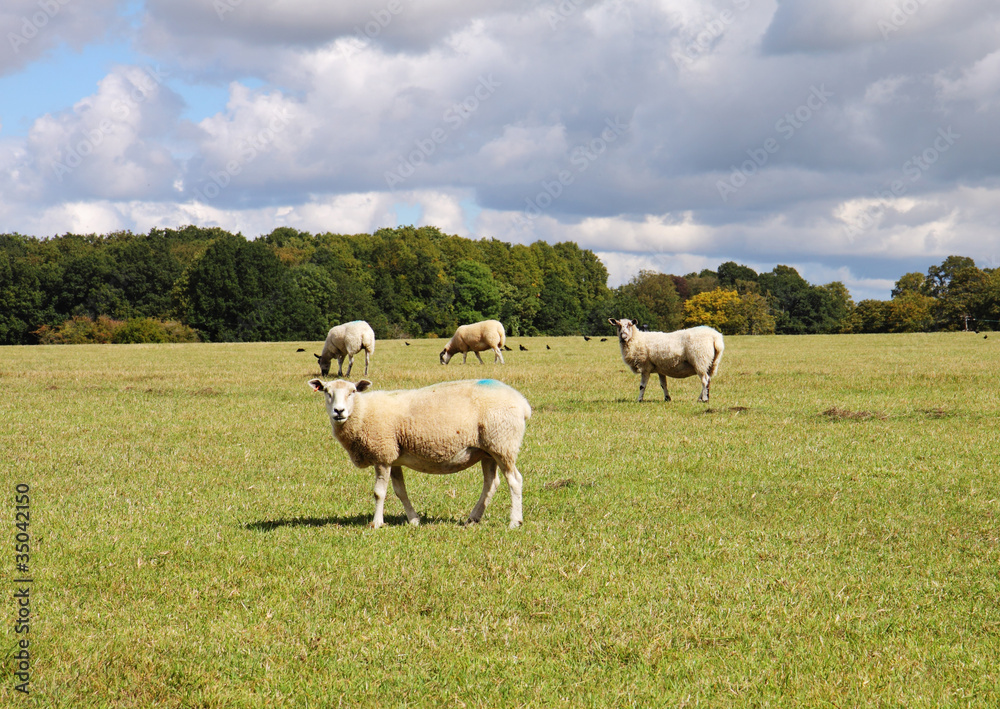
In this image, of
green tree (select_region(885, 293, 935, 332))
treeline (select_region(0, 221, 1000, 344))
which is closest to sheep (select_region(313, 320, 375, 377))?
treeline (select_region(0, 221, 1000, 344))

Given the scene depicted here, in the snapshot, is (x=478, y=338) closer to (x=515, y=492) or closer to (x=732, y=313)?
(x=515, y=492)

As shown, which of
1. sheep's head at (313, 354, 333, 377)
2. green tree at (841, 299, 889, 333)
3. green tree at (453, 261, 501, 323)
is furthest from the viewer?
green tree at (453, 261, 501, 323)

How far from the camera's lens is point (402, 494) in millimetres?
9680

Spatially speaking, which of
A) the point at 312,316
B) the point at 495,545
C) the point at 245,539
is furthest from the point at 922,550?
the point at 312,316

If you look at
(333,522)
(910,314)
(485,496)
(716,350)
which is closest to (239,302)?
(910,314)

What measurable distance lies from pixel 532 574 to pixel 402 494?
245 centimetres

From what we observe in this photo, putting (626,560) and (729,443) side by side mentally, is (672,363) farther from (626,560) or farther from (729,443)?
(626,560)

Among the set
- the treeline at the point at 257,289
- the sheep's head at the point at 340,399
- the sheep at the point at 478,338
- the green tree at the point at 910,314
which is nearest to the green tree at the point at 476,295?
the treeline at the point at 257,289

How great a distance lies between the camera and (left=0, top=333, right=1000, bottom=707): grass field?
572 cm

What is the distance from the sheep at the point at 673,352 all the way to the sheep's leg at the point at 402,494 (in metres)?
12.9

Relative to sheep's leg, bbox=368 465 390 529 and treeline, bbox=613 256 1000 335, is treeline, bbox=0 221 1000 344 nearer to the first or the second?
treeline, bbox=613 256 1000 335

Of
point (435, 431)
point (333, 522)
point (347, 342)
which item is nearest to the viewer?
point (435, 431)

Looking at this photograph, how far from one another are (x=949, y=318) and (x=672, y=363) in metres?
90.9

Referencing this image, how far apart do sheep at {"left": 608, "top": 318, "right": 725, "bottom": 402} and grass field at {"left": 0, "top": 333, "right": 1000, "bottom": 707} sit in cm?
514
